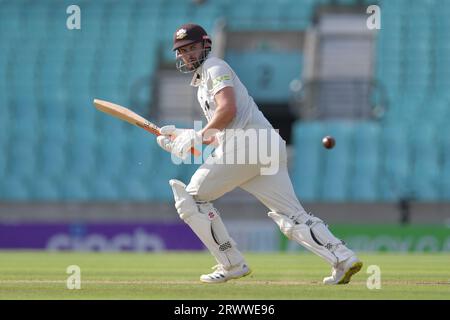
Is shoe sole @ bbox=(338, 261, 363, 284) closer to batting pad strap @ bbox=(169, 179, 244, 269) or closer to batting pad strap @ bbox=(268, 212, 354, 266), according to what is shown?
batting pad strap @ bbox=(268, 212, 354, 266)

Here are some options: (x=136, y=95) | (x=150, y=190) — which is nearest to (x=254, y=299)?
(x=150, y=190)

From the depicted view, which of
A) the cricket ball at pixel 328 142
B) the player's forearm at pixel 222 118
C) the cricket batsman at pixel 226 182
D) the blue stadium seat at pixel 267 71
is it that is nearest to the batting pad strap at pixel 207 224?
the cricket batsman at pixel 226 182

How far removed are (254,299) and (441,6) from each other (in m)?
18.1

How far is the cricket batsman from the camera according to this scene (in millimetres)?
7555

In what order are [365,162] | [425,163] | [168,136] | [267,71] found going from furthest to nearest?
[267,71], [365,162], [425,163], [168,136]

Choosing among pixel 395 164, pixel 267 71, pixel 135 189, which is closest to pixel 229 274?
pixel 135 189

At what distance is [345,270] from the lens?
7539mm

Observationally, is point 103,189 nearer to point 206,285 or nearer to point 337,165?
point 337,165

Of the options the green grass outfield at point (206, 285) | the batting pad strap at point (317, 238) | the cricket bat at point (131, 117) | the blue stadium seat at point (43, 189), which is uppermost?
the cricket bat at point (131, 117)

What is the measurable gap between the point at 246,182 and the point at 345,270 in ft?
3.18

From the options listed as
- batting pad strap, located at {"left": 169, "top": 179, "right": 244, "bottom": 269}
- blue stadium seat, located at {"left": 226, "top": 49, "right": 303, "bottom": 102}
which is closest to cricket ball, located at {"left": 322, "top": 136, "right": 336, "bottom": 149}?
batting pad strap, located at {"left": 169, "top": 179, "right": 244, "bottom": 269}

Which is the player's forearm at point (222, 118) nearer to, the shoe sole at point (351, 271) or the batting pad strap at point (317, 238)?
the batting pad strap at point (317, 238)

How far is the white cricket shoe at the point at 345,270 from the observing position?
7500 millimetres
